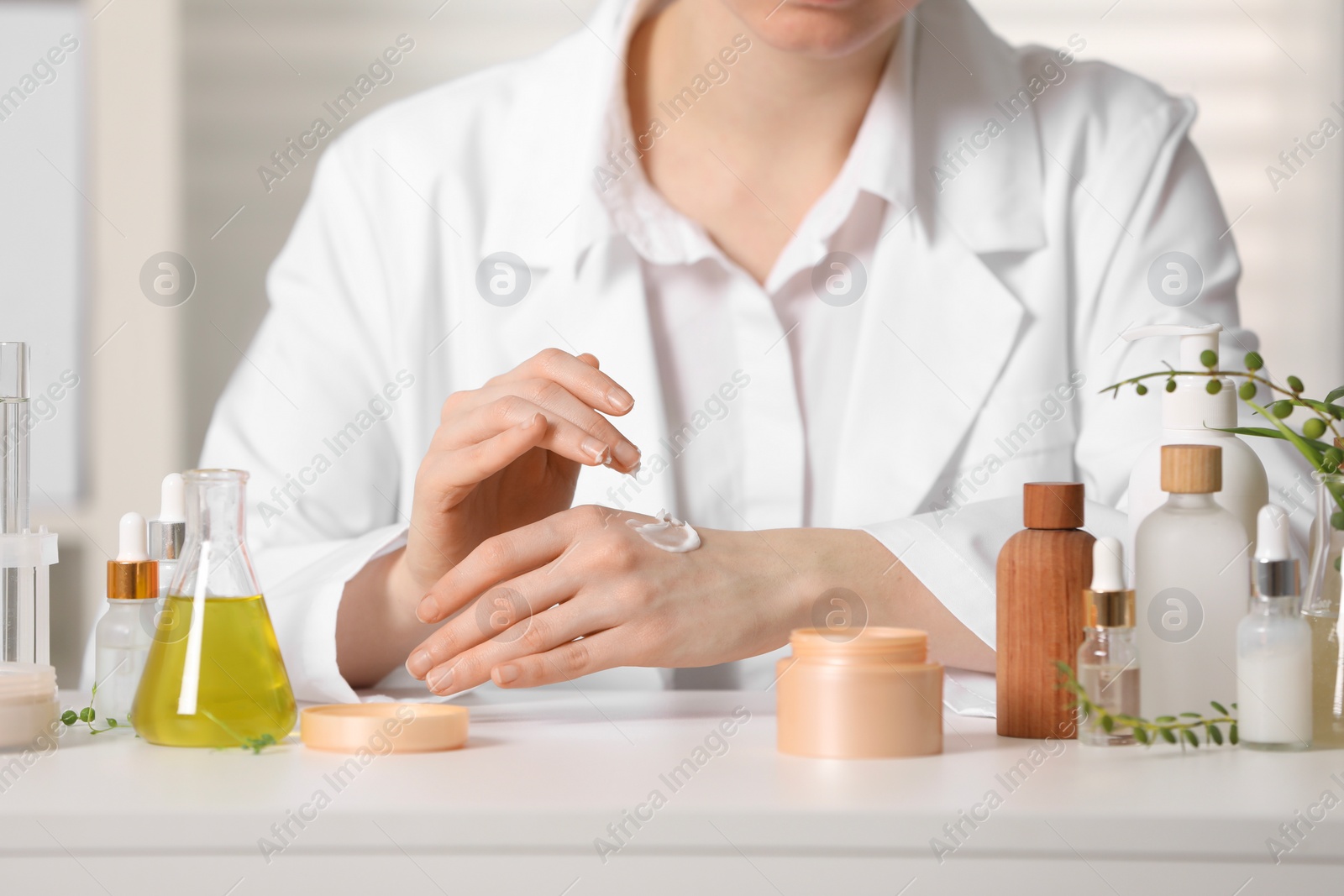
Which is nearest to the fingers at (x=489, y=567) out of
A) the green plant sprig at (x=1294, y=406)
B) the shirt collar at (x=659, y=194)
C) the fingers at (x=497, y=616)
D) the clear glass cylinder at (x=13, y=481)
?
the fingers at (x=497, y=616)

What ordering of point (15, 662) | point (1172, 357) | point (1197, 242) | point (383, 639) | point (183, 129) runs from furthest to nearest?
point (183, 129) → point (1197, 242) → point (1172, 357) → point (383, 639) → point (15, 662)

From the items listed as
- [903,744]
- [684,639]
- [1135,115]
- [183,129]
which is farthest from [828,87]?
[183,129]

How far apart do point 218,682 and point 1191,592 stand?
51 cm

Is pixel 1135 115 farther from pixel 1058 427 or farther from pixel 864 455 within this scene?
pixel 864 455

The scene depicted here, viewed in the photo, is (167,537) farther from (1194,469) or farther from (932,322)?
(932,322)

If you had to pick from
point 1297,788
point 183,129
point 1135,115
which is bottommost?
point 1297,788

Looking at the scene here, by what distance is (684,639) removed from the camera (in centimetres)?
71

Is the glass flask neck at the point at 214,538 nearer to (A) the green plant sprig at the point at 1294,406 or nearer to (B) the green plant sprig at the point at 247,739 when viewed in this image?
(B) the green plant sprig at the point at 247,739

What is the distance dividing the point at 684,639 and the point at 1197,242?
765 mm

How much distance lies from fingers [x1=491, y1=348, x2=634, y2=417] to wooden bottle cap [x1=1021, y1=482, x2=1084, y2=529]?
0.23m

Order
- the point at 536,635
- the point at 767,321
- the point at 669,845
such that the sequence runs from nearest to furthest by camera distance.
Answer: the point at 669,845 < the point at 536,635 < the point at 767,321

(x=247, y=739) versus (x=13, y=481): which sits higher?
(x=13, y=481)

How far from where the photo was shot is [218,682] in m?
0.61

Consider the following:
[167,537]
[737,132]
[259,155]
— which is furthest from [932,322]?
[259,155]
